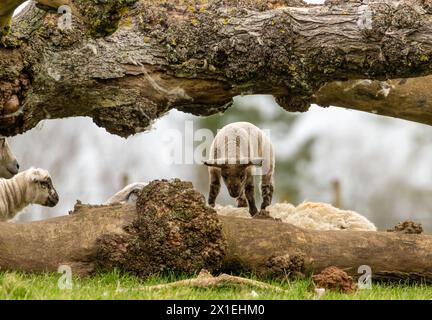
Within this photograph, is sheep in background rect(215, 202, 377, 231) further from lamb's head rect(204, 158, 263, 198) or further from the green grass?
the green grass

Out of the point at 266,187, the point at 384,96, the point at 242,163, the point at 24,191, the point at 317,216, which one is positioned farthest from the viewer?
the point at 266,187

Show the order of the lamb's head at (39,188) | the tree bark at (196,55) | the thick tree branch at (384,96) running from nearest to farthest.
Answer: the tree bark at (196,55)
the thick tree branch at (384,96)
the lamb's head at (39,188)

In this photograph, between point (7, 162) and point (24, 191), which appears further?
point (24, 191)

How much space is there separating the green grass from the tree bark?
157cm

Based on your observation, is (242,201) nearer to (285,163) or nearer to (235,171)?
(235,171)

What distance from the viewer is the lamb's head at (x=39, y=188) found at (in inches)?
520

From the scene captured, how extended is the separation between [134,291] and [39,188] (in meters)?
5.97

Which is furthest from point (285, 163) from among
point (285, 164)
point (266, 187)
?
point (266, 187)

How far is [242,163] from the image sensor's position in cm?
1353

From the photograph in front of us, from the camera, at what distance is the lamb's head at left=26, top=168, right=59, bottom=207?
13.2 m

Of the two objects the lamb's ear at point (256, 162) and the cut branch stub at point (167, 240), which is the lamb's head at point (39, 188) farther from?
the cut branch stub at point (167, 240)

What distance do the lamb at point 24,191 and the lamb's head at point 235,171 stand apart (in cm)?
230

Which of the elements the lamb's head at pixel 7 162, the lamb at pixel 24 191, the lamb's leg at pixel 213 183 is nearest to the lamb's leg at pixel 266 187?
the lamb's leg at pixel 213 183
